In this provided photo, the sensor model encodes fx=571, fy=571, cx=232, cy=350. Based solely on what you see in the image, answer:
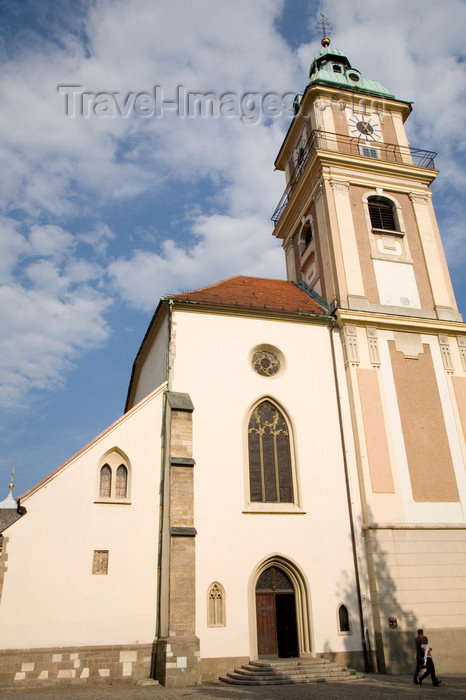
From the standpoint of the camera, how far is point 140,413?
14984 millimetres

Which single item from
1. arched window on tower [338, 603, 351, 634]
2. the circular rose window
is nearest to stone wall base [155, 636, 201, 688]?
arched window on tower [338, 603, 351, 634]

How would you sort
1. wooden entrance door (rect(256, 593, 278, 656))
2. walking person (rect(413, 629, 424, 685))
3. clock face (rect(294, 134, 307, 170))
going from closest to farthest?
walking person (rect(413, 629, 424, 685)) → wooden entrance door (rect(256, 593, 278, 656)) → clock face (rect(294, 134, 307, 170))

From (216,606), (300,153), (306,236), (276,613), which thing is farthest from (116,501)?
(300,153)

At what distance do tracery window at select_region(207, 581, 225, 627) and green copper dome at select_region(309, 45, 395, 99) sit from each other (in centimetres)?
2015

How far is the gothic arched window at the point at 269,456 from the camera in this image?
50.6 feet

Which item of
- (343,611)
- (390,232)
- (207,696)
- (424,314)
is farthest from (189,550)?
(390,232)

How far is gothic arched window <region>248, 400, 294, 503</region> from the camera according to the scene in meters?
15.4

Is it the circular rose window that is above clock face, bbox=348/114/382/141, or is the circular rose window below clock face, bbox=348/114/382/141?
below

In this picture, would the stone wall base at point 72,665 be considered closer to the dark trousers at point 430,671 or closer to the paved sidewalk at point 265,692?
the paved sidewalk at point 265,692

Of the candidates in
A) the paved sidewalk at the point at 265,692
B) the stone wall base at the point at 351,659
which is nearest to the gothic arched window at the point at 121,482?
the paved sidewalk at the point at 265,692

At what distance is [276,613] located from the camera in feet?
47.2

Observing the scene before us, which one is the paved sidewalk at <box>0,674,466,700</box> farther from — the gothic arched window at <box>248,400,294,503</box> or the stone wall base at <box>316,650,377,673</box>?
the gothic arched window at <box>248,400,294,503</box>

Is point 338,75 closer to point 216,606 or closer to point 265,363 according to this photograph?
point 265,363

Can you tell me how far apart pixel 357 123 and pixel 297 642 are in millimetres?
19549
